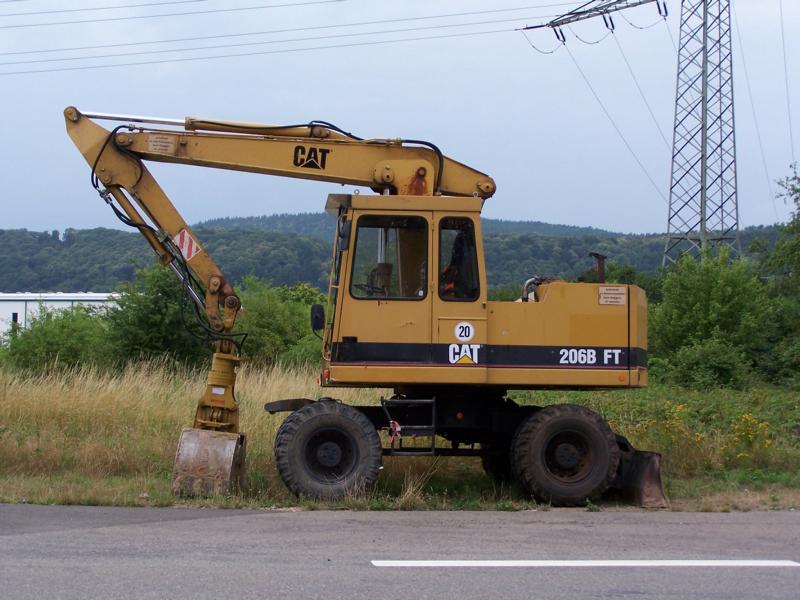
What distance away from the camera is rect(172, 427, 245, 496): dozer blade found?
10.2m

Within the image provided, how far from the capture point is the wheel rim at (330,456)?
404 inches

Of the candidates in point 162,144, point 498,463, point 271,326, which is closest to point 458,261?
point 498,463

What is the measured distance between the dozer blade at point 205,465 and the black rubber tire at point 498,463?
3.04 meters

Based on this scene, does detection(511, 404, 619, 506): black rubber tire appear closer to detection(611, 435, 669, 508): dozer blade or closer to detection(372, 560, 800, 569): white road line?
detection(611, 435, 669, 508): dozer blade

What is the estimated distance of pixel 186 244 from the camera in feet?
36.8

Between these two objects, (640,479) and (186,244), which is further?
(186,244)

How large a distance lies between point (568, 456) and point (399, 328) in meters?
2.31

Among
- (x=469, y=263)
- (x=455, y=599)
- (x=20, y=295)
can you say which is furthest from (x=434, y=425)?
(x=20, y=295)

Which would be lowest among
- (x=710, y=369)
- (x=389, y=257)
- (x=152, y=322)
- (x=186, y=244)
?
(x=710, y=369)

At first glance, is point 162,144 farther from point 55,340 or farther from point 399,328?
point 55,340

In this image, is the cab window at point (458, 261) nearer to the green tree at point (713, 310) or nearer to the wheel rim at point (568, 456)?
the wheel rim at point (568, 456)

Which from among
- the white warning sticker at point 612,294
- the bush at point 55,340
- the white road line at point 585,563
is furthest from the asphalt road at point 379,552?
the bush at point 55,340

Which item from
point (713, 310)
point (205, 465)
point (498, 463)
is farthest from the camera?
point (713, 310)

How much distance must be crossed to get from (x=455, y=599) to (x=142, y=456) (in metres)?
7.32
